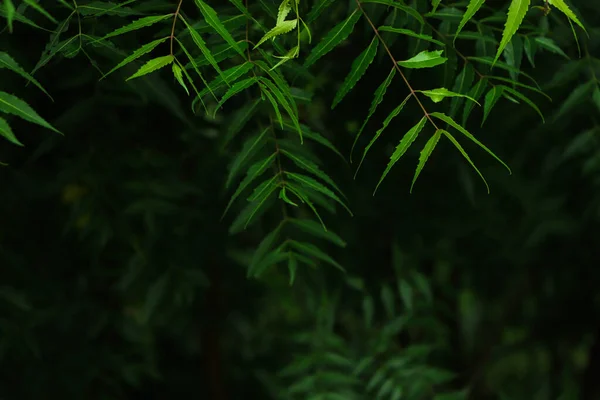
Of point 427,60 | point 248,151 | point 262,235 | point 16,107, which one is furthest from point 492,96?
point 262,235

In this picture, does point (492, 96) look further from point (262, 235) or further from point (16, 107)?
point (262, 235)

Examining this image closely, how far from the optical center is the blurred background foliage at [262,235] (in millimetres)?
1696

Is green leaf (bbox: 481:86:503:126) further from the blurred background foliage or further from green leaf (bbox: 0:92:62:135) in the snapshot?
green leaf (bbox: 0:92:62:135)

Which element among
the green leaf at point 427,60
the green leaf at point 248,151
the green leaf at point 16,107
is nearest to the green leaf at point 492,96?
the green leaf at point 427,60

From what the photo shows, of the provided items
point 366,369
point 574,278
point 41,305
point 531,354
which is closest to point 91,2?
point 41,305

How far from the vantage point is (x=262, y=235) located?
207cm

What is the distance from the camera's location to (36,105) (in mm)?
1631

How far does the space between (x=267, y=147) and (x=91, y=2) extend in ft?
1.15

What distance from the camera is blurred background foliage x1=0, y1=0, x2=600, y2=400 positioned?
1.70 meters

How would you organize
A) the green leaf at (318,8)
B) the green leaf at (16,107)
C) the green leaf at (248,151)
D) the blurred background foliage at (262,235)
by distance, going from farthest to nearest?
the blurred background foliage at (262,235)
the green leaf at (248,151)
the green leaf at (318,8)
the green leaf at (16,107)

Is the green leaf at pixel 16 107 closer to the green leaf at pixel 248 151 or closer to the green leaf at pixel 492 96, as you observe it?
the green leaf at pixel 248 151

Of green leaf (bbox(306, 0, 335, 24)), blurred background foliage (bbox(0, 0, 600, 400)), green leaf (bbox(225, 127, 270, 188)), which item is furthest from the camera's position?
blurred background foliage (bbox(0, 0, 600, 400))

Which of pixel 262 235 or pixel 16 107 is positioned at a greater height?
pixel 262 235

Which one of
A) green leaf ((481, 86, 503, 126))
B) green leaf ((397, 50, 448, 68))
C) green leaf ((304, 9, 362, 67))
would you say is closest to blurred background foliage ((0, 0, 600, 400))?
green leaf ((481, 86, 503, 126))
